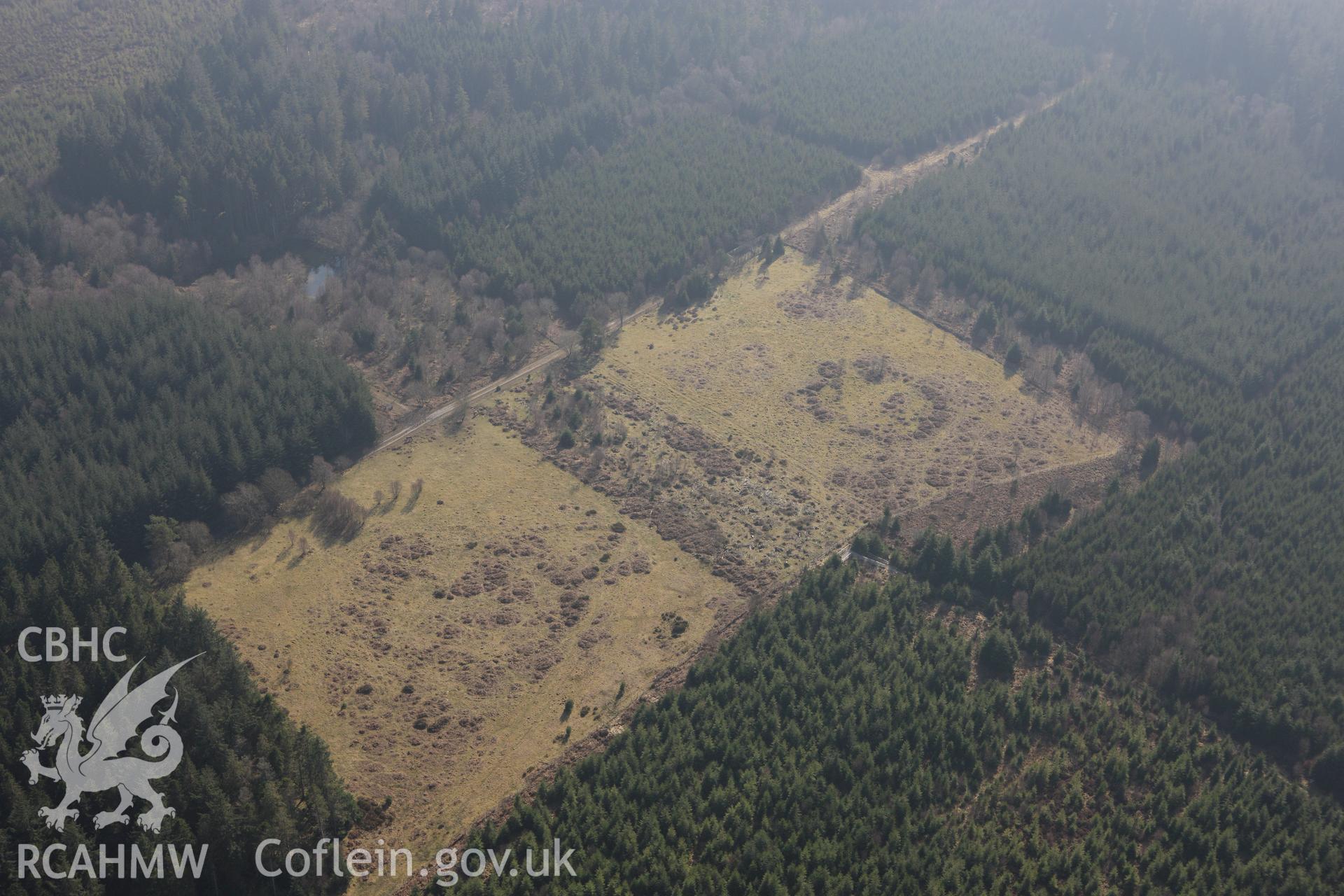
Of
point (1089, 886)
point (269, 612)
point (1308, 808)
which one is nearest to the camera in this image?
point (1089, 886)

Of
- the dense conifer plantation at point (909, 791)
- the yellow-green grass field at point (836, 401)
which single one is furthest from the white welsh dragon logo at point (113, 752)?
the yellow-green grass field at point (836, 401)

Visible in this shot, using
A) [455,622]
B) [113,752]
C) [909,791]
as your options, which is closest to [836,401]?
[455,622]

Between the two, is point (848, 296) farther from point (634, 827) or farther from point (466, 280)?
point (634, 827)

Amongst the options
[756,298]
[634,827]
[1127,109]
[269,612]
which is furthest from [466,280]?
[1127,109]

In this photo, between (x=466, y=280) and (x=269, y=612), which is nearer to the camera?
(x=269, y=612)

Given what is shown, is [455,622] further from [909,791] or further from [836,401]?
[836,401]

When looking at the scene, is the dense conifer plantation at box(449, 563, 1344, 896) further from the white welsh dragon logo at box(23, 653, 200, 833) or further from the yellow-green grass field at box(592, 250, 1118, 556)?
the yellow-green grass field at box(592, 250, 1118, 556)

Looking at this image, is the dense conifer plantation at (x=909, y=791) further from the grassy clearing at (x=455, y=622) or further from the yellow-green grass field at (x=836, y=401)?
the yellow-green grass field at (x=836, y=401)

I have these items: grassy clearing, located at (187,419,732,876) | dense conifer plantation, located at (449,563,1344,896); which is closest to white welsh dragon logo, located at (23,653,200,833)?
grassy clearing, located at (187,419,732,876)
